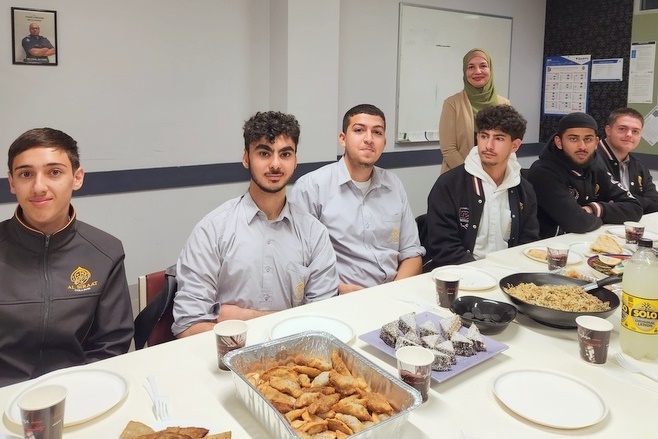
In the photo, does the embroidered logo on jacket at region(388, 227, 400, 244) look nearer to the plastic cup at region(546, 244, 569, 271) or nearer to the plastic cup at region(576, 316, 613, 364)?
the plastic cup at region(546, 244, 569, 271)

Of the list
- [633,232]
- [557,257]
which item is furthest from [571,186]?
[557,257]

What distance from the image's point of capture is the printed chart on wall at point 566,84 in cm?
500

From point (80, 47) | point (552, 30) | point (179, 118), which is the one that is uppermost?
point (552, 30)

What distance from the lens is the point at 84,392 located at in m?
1.14

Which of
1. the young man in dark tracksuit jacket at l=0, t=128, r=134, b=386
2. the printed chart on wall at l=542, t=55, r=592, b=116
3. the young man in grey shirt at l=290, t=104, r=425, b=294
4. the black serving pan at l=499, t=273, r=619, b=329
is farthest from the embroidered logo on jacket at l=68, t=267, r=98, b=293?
the printed chart on wall at l=542, t=55, r=592, b=116

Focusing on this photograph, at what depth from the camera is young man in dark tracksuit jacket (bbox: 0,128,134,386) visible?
1469 millimetres

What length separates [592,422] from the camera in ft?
3.42

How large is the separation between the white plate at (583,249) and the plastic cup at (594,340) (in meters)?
1.02

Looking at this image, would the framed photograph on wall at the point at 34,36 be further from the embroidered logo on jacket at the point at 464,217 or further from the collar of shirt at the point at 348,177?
the embroidered logo on jacket at the point at 464,217

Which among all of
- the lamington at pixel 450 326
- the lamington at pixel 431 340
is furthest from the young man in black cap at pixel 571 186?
the lamington at pixel 431 340

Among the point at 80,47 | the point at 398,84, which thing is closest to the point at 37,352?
the point at 80,47

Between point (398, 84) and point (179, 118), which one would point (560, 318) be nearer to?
point (179, 118)

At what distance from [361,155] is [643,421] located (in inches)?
61.1

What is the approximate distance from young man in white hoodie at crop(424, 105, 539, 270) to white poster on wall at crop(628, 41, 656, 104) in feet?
9.21
